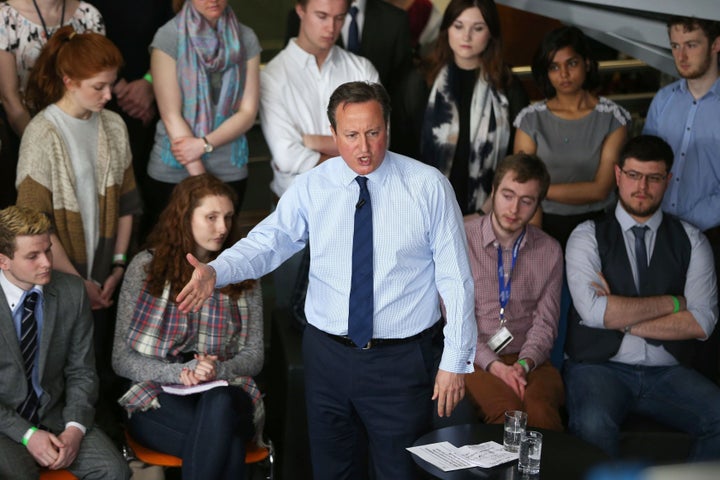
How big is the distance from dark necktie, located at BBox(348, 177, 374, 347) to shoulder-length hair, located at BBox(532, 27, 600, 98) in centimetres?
171

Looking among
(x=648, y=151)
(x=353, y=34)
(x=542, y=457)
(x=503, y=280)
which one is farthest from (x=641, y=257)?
(x=353, y=34)

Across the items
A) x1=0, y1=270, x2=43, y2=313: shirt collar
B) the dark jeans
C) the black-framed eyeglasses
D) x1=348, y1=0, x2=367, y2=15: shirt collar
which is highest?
x1=348, y1=0, x2=367, y2=15: shirt collar

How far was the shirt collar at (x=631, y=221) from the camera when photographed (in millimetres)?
4047

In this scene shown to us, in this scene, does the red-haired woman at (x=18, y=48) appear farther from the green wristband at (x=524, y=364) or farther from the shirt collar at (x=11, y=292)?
the green wristband at (x=524, y=364)

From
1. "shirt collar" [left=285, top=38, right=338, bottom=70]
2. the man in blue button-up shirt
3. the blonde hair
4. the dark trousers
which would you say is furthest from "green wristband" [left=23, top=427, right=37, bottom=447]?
the man in blue button-up shirt

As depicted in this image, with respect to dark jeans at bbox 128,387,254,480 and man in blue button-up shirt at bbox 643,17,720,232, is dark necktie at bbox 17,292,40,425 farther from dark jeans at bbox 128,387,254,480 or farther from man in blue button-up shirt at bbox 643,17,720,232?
man in blue button-up shirt at bbox 643,17,720,232

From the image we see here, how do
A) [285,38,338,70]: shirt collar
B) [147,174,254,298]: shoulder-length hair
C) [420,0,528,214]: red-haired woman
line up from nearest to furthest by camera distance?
[147,174,254,298]: shoulder-length hair
[285,38,338,70]: shirt collar
[420,0,528,214]: red-haired woman

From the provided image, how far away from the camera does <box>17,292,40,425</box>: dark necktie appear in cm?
344

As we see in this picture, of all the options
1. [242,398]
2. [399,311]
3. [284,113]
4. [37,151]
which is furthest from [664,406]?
[37,151]

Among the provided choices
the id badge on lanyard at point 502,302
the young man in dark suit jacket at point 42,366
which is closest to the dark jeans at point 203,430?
the young man in dark suit jacket at point 42,366

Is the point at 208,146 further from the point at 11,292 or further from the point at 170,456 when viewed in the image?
the point at 170,456

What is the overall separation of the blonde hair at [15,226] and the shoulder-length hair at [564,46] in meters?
2.30

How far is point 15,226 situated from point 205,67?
3.57 ft

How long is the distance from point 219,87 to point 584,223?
1622 mm
